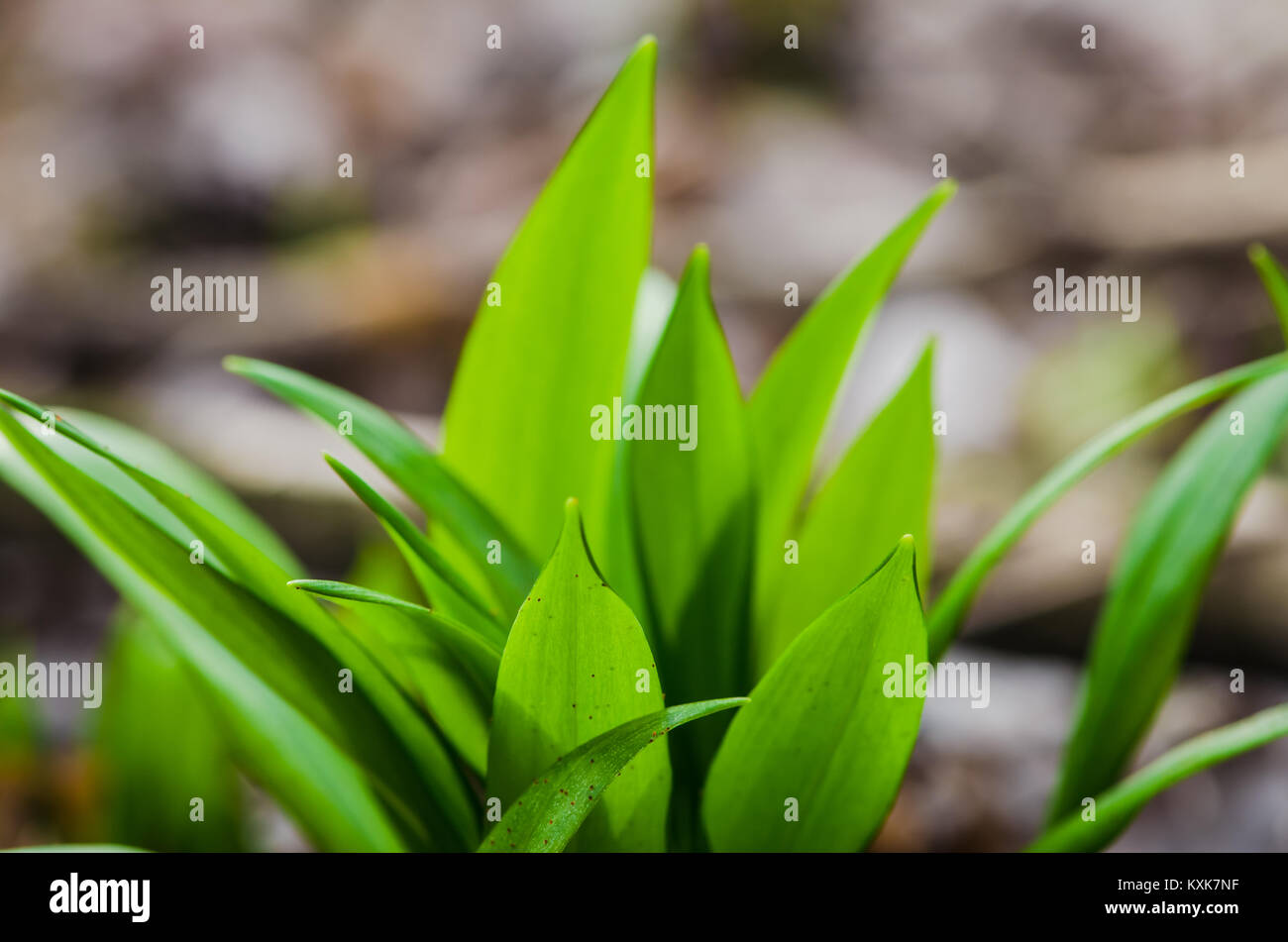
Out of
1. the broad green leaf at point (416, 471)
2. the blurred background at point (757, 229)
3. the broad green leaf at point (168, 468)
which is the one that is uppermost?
the blurred background at point (757, 229)

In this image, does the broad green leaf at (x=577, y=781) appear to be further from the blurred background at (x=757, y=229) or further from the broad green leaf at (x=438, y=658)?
the blurred background at (x=757, y=229)

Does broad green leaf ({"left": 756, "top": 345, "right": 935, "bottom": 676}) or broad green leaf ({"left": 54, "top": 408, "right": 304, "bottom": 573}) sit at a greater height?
broad green leaf ({"left": 54, "top": 408, "right": 304, "bottom": 573})

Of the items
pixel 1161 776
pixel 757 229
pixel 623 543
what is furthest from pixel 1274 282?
pixel 757 229

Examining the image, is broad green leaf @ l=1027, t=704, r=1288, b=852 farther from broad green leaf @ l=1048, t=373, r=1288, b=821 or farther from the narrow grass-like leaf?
the narrow grass-like leaf

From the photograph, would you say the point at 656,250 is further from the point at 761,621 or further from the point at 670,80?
the point at 761,621

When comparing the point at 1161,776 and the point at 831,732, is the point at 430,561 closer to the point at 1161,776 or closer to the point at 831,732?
A: the point at 831,732

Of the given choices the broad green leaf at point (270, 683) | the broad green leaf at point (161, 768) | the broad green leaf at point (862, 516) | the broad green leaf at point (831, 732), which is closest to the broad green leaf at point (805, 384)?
the broad green leaf at point (862, 516)

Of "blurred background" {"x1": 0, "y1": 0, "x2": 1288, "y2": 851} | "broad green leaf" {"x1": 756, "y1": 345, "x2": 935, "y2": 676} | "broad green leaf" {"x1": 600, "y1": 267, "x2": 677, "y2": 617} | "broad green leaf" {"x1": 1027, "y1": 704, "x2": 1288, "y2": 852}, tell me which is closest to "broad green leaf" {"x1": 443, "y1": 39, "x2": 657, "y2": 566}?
"broad green leaf" {"x1": 600, "y1": 267, "x2": 677, "y2": 617}
